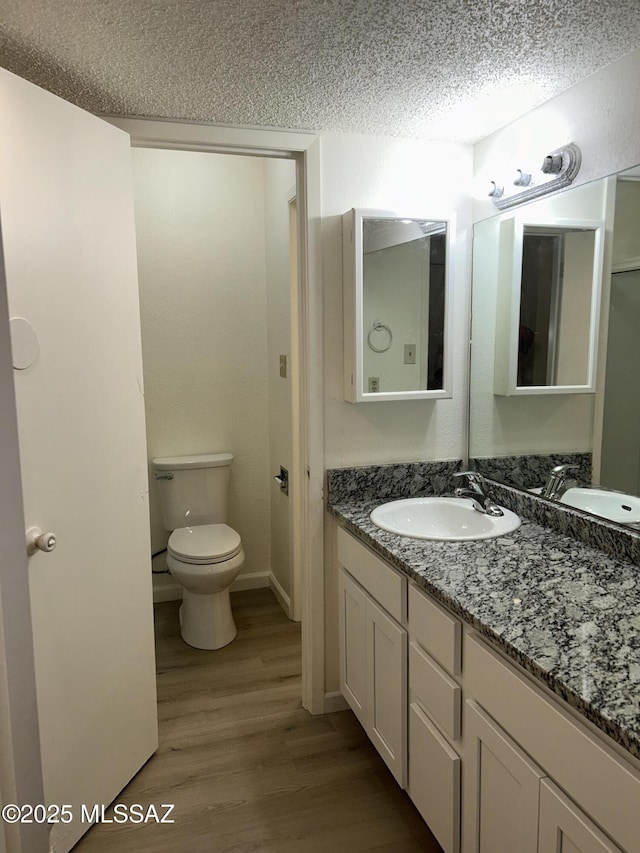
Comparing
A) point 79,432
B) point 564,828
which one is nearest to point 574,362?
point 564,828

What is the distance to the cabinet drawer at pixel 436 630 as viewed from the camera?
1453mm

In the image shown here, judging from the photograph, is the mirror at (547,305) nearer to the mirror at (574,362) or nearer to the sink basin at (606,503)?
the mirror at (574,362)

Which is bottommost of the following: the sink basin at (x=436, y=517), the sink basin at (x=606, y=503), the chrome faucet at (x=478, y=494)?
the sink basin at (x=436, y=517)

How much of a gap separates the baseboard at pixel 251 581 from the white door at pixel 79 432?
1.55 metres

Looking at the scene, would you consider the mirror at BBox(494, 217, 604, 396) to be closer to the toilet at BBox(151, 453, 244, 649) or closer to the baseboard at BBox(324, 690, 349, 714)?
the baseboard at BBox(324, 690, 349, 714)

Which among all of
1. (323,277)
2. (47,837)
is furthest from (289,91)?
(47,837)

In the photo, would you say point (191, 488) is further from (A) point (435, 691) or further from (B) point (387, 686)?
(A) point (435, 691)

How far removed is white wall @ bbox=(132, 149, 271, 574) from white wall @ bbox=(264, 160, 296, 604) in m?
0.09

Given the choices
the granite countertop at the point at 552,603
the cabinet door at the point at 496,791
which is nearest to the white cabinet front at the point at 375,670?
the granite countertop at the point at 552,603

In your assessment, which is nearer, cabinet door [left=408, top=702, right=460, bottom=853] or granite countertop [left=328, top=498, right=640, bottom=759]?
granite countertop [left=328, top=498, right=640, bottom=759]

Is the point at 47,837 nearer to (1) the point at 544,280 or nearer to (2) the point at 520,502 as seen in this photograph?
(2) the point at 520,502

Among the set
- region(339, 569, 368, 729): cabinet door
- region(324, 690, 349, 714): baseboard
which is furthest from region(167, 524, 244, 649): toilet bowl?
region(339, 569, 368, 729): cabinet door

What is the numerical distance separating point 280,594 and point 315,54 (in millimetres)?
2668

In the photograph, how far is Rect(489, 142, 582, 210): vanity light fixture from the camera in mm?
1813
